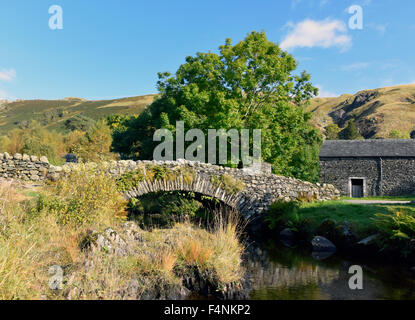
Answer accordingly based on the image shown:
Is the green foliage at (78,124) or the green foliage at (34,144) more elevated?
the green foliage at (78,124)

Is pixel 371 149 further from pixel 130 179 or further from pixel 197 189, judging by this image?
pixel 130 179

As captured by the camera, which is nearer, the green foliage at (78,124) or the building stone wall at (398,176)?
the building stone wall at (398,176)

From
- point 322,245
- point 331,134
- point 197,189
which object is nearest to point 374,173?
point 322,245

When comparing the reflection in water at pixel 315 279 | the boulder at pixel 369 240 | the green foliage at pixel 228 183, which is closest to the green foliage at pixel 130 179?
the green foliage at pixel 228 183

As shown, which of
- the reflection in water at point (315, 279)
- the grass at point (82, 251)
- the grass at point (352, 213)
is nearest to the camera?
the grass at point (82, 251)

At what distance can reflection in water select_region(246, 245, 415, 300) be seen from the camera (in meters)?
7.00

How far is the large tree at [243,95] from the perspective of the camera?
680 inches

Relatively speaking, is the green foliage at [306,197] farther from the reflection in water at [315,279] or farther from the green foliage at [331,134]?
the green foliage at [331,134]

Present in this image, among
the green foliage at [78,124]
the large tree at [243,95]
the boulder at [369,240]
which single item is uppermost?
the green foliage at [78,124]

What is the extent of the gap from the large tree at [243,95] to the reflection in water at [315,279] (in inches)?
322

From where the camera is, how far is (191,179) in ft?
41.3

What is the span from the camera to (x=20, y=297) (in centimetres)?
439

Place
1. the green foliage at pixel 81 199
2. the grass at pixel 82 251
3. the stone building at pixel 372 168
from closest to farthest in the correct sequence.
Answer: the grass at pixel 82 251 < the green foliage at pixel 81 199 < the stone building at pixel 372 168

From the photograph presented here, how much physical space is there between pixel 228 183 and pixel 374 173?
711 inches
